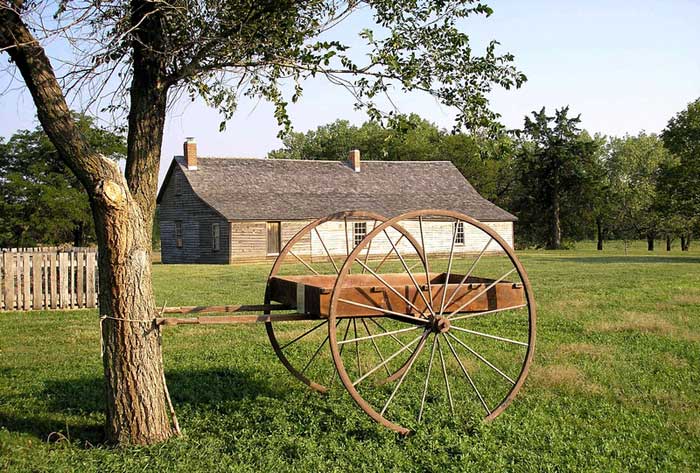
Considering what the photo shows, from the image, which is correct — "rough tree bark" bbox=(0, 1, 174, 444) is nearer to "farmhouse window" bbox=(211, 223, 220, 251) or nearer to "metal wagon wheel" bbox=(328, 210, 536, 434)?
"metal wagon wheel" bbox=(328, 210, 536, 434)

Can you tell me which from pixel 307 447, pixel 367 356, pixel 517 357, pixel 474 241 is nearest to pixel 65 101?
pixel 307 447

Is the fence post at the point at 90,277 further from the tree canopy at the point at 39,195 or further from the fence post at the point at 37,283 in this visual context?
the tree canopy at the point at 39,195

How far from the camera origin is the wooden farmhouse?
1389 inches

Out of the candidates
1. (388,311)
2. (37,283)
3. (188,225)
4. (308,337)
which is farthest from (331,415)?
(188,225)

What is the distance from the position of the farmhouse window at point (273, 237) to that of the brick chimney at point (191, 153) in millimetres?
5660

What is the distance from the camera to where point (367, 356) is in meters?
8.73

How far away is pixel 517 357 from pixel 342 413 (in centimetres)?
332

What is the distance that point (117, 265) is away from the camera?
17.6 feet

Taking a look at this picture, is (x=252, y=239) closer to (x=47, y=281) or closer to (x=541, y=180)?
(x=47, y=281)

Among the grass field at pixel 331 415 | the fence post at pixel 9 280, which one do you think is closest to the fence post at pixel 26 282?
the fence post at pixel 9 280

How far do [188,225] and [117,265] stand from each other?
109 feet

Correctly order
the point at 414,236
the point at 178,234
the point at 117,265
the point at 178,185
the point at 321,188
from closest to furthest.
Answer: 1. the point at 117,265
2. the point at 414,236
3. the point at 178,185
4. the point at 178,234
5. the point at 321,188

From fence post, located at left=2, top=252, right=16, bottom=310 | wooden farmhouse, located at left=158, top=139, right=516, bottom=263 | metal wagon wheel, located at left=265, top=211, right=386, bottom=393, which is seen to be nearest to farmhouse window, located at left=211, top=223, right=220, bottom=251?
wooden farmhouse, located at left=158, top=139, right=516, bottom=263

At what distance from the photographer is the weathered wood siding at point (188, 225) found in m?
35.2
